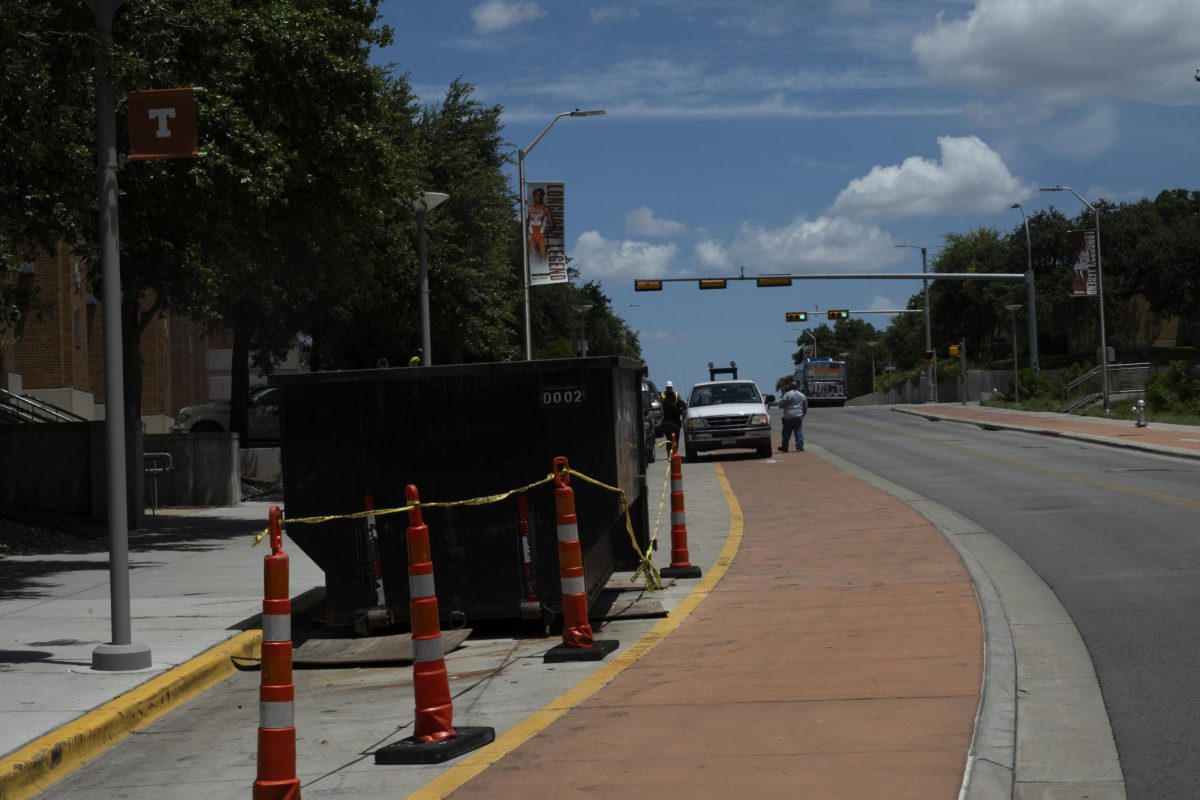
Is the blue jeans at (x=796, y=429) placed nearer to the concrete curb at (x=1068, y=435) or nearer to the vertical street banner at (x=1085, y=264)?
the concrete curb at (x=1068, y=435)

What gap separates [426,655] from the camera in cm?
671

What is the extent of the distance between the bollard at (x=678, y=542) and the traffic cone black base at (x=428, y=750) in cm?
609

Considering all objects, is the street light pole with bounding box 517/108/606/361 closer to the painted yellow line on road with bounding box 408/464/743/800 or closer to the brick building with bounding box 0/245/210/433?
the brick building with bounding box 0/245/210/433

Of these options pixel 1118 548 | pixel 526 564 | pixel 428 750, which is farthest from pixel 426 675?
pixel 1118 548

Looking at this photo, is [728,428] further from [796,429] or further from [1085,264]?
[1085,264]

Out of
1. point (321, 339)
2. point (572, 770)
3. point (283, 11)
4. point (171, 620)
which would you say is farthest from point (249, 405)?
point (572, 770)

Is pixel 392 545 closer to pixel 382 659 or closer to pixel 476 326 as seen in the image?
pixel 382 659

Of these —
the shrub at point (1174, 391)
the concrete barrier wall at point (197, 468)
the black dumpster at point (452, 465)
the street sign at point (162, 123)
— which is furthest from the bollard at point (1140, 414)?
the street sign at point (162, 123)

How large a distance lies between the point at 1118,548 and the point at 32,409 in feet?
82.5

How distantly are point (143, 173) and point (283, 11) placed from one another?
2799mm

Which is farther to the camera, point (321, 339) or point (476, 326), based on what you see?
point (321, 339)

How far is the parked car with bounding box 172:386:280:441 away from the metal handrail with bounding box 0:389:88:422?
263 cm

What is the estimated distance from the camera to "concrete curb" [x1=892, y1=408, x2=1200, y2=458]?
94.7ft

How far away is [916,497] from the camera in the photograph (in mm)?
19828
